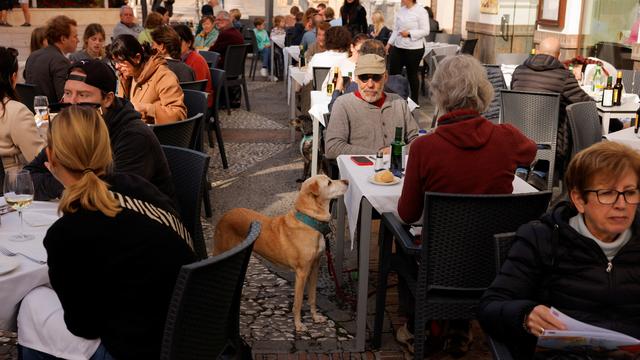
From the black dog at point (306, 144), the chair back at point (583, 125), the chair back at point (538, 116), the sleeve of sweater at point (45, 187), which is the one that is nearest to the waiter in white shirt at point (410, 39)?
the black dog at point (306, 144)

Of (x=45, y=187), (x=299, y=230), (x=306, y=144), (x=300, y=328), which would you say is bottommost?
(x=300, y=328)

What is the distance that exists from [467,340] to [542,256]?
149 cm

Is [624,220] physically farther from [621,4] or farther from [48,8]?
[48,8]

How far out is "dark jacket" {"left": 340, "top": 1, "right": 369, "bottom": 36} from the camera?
13298mm

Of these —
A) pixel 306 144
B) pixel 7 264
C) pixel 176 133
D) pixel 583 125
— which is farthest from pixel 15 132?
pixel 583 125

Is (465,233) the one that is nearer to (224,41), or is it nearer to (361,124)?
(361,124)

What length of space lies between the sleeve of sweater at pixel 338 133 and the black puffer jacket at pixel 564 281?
2.48 m

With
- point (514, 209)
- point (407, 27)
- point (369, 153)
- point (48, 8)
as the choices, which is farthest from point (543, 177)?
point (48, 8)

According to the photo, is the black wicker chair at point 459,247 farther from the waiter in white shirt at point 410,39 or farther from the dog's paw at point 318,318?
the waiter in white shirt at point 410,39

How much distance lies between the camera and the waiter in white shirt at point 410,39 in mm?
→ 11328

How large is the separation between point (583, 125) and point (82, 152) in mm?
3872

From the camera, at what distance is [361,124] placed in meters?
5.06

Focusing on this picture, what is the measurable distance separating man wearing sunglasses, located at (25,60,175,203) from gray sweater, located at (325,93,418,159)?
1.55m

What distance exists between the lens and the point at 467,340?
3.94m
